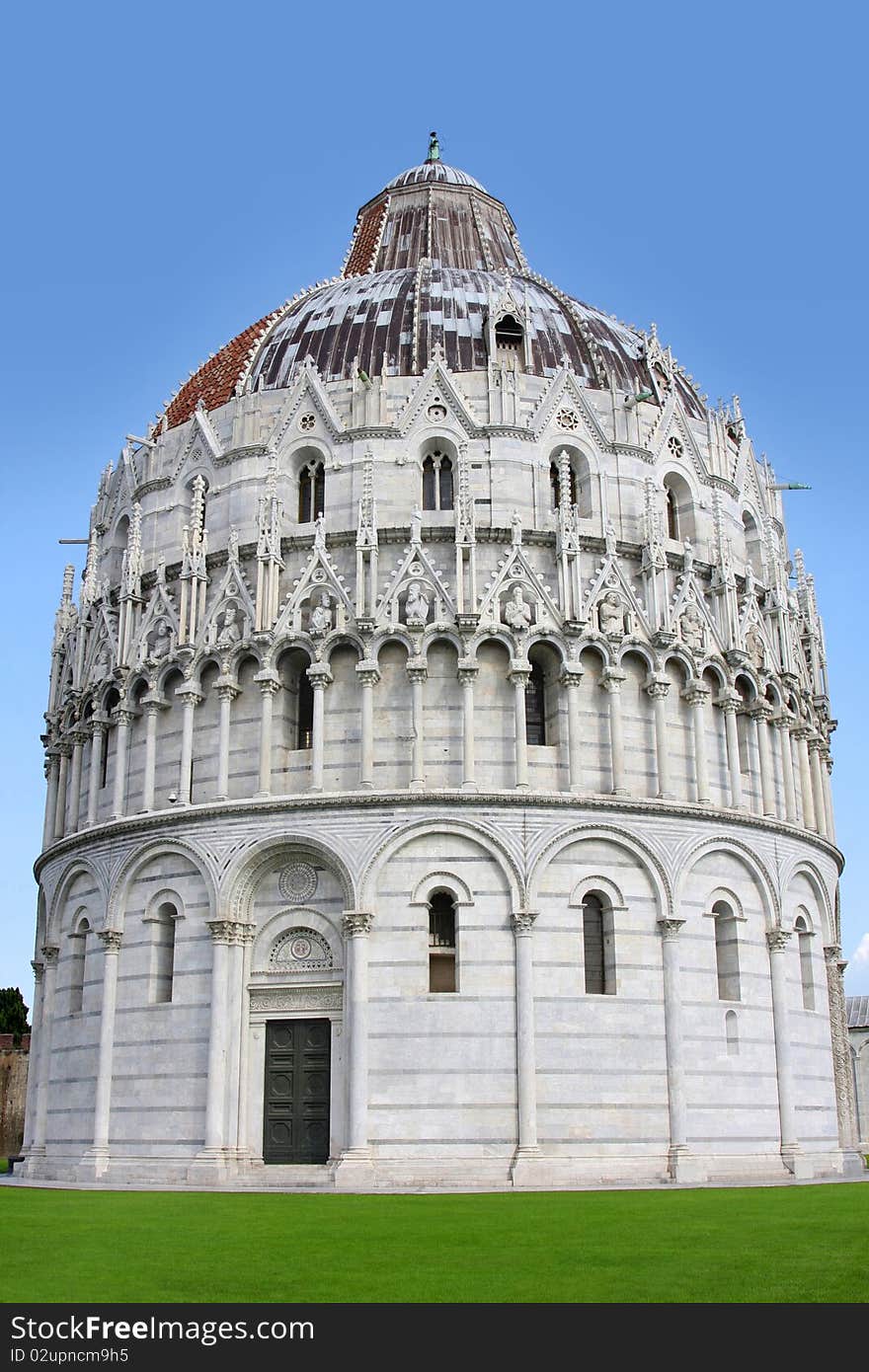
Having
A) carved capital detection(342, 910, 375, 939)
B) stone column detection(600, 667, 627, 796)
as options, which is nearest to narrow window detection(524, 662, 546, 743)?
stone column detection(600, 667, 627, 796)

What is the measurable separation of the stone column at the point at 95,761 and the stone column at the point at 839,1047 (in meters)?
20.6

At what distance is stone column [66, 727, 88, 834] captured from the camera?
1534 inches

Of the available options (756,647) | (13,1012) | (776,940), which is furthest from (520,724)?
(13,1012)

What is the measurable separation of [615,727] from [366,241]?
23744 mm

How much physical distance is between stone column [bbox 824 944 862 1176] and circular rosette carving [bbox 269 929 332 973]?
14960 millimetres

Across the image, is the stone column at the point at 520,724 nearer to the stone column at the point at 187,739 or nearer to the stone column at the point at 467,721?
the stone column at the point at 467,721

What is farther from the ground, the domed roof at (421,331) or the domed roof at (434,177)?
the domed roof at (434,177)

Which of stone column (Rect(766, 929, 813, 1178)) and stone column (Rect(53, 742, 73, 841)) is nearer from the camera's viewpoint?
stone column (Rect(766, 929, 813, 1178))

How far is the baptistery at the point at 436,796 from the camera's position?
31734 mm

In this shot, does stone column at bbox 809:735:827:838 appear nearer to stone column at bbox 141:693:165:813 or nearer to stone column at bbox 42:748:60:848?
stone column at bbox 141:693:165:813

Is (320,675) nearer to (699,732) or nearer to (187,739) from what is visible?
(187,739)

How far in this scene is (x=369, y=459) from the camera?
118 ft

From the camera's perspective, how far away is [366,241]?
49.6 meters

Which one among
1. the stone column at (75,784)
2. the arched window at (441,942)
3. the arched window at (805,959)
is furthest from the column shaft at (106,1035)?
the arched window at (805,959)
